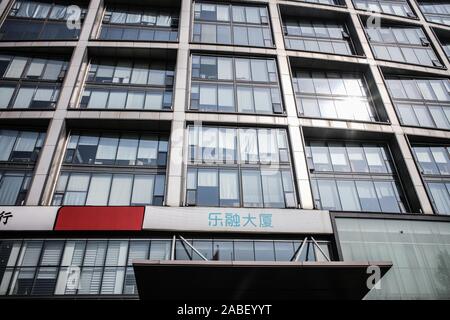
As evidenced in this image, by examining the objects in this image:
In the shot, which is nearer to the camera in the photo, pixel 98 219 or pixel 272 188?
pixel 98 219

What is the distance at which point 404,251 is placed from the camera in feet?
52.5

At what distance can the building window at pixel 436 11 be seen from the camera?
29859 mm

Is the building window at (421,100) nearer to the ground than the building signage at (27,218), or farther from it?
farther from it

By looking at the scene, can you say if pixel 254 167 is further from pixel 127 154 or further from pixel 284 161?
pixel 127 154

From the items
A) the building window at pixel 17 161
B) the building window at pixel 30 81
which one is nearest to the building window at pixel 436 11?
the building window at pixel 30 81

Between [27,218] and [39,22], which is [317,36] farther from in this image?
[27,218]

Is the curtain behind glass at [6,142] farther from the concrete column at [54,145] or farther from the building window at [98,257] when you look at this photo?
the building window at [98,257]

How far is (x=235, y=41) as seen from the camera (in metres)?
23.6

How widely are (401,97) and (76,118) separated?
21.8 meters

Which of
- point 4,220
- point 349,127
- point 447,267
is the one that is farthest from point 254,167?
point 4,220

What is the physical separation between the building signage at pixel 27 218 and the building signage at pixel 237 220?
4425mm

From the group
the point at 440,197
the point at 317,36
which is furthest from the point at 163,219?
the point at 317,36

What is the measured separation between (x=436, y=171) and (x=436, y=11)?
19408 mm

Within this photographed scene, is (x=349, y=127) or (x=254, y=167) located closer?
(x=254, y=167)
